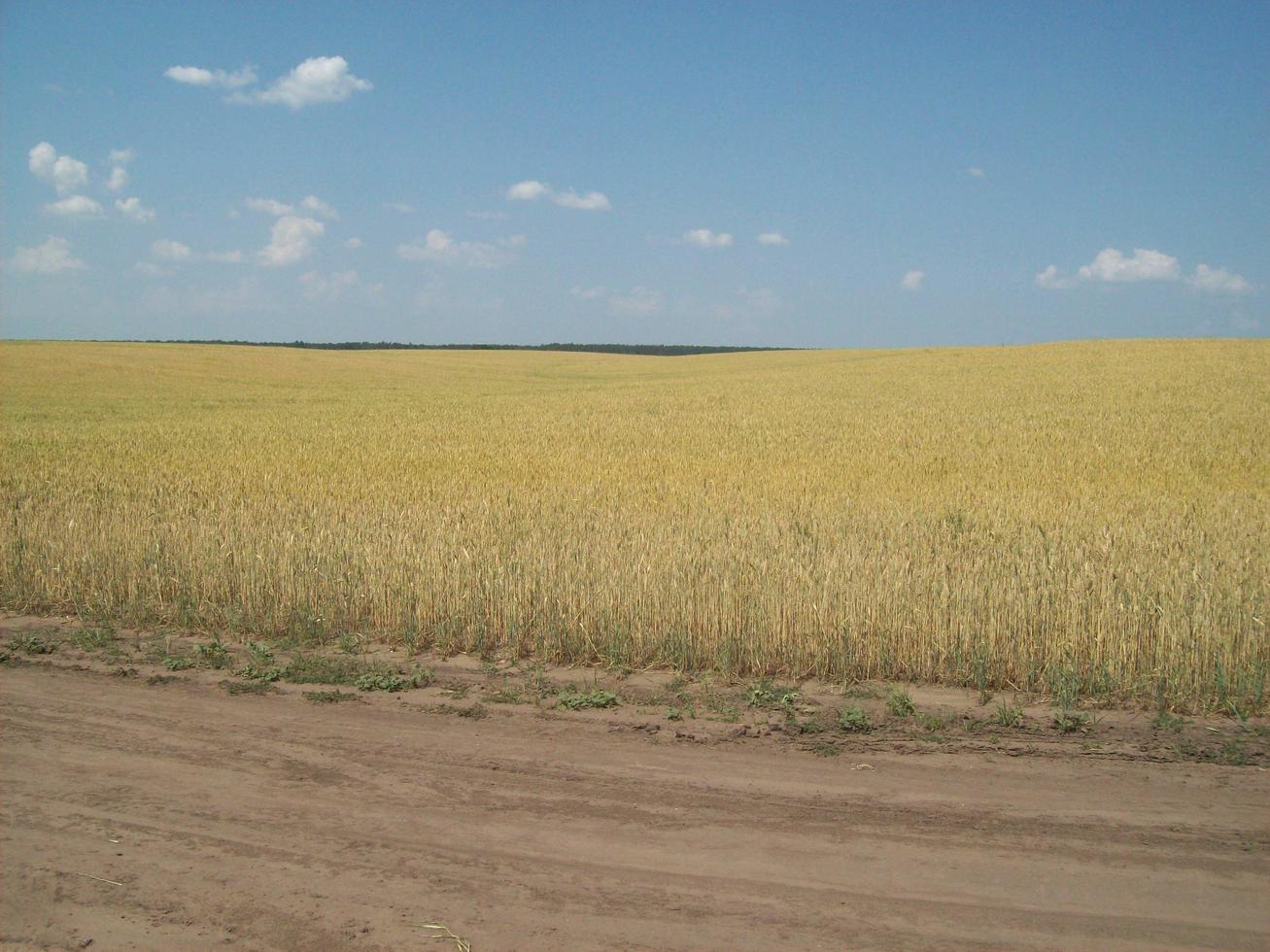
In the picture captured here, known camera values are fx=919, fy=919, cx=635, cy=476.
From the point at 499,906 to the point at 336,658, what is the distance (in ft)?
12.6

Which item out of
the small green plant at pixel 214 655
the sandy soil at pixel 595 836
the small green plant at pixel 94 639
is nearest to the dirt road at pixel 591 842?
the sandy soil at pixel 595 836

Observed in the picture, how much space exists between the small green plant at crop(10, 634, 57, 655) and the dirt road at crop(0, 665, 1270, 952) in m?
1.80

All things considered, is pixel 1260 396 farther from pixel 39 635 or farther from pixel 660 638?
pixel 39 635

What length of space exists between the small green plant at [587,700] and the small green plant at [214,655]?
2.72 m

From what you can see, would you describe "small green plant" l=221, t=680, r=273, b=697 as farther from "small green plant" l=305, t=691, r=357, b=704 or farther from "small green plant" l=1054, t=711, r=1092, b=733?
"small green plant" l=1054, t=711, r=1092, b=733

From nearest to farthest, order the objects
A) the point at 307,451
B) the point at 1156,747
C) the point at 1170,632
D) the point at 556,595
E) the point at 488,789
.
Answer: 1. the point at 488,789
2. the point at 1156,747
3. the point at 1170,632
4. the point at 556,595
5. the point at 307,451

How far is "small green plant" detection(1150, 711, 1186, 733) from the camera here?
555 centimetres

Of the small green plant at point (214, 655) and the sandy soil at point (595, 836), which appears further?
the small green plant at point (214, 655)

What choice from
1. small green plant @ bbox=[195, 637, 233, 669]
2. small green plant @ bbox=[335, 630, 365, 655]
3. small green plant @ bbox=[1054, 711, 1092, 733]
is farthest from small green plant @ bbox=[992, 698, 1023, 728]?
small green plant @ bbox=[195, 637, 233, 669]

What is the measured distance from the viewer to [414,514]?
10.8 metres

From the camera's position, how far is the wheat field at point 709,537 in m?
6.61

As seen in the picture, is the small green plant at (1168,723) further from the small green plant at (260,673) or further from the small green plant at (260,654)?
the small green plant at (260,654)

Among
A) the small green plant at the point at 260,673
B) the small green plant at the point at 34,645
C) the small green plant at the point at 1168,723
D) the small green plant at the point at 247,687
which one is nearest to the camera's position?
the small green plant at the point at 1168,723

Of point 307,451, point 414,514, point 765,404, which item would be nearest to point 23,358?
point 307,451
